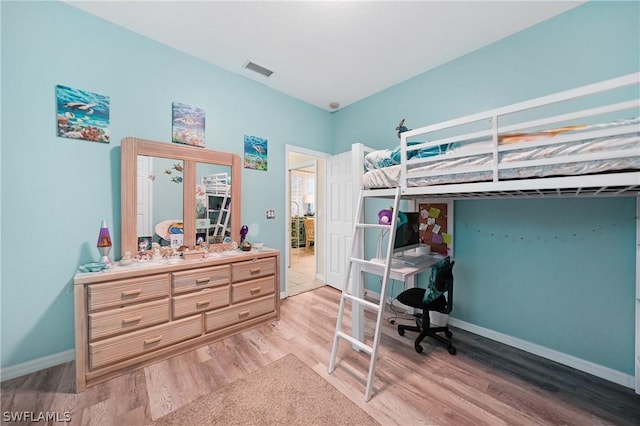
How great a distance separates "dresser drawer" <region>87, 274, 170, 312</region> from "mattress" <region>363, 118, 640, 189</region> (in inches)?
89.4

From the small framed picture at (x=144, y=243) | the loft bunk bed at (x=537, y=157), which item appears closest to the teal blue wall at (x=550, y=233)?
the loft bunk bed at (x=537, y=157)

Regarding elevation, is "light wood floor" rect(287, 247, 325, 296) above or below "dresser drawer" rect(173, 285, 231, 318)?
below

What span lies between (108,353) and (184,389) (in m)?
0.66

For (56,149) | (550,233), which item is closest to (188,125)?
(56,149)

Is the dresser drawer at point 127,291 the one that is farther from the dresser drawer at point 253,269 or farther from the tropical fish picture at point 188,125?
the tropical fish picture at point 188,125

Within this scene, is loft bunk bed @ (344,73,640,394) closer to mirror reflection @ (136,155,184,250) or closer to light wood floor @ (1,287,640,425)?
light wood floor @ (1,287,640,425)

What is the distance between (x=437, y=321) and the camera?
2.79 meters

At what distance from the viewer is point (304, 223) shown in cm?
721

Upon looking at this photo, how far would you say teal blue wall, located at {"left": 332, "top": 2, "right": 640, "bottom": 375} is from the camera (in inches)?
73.1

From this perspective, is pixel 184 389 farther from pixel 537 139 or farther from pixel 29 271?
pixel 537 139

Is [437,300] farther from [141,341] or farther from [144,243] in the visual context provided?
[144,243]

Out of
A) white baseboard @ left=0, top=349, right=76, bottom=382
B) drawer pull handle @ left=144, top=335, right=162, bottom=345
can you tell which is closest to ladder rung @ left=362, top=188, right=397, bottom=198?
drawer pull handle @ left=144, top=335, right=162, bottom=345

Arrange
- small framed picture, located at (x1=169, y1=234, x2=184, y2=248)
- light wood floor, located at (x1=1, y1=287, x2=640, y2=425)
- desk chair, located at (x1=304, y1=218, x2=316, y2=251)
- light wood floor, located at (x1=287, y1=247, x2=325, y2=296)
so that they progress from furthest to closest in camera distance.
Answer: desk chair, located at (x1=304, y1=218, x2=316, y2=251) → light wood floor, located at (x1=287, y1=247, x2=325, y2=296) → small framed picture, located at (x1=169, y1=234, x2=184, y2=248) → light wood floor, located at (x1=1, y1=287, x2=640, y2=425)

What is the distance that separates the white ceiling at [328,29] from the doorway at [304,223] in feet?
4.22
